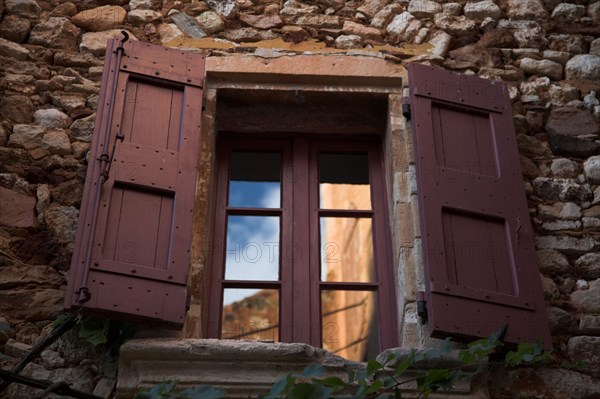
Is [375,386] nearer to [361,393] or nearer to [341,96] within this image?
[361,393]

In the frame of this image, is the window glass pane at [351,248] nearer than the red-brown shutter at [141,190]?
No

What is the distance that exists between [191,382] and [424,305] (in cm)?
99

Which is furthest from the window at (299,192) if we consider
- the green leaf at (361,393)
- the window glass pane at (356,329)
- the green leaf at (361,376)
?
the window glass pane at (356,329)

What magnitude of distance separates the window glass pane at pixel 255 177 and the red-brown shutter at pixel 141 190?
0.57 metres

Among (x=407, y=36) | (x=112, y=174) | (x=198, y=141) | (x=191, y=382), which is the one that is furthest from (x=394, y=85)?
(x=191, y=382)

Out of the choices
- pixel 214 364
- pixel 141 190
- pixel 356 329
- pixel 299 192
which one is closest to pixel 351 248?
pixel 356 329

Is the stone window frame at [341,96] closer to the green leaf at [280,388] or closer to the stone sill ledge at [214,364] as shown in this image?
the stone sill ledge at [214,364]

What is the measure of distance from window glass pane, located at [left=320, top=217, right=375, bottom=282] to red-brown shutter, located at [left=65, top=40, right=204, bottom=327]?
18.4ft

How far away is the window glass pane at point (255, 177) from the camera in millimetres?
4852

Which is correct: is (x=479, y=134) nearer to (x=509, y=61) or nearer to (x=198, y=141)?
(x=509, y=61)

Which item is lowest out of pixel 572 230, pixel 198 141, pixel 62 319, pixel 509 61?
pixel 62 319

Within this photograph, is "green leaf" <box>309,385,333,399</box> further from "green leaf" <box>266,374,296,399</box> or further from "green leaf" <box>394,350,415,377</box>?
"green leaf" <box>394,350,415,377</box>

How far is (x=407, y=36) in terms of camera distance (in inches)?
201

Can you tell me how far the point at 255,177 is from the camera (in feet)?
16.2
